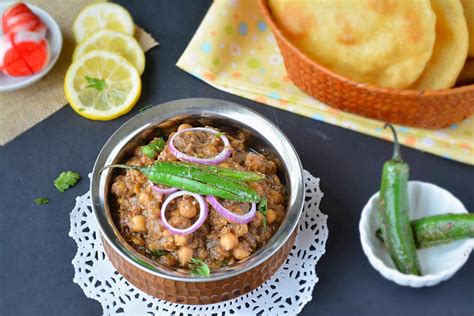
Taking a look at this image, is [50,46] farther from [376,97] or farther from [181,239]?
[376,97]

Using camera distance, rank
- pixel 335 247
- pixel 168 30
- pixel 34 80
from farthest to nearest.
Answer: pixel 168 30
pixel 34 80
pixel 335 247

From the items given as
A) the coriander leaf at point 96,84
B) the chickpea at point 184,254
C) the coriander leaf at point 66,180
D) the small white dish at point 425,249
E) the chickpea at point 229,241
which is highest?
the small white dish at point 425,249

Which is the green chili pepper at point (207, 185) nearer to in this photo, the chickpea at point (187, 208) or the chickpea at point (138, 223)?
the chickpea at point (187, 208)

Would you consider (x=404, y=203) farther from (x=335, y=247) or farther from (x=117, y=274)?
(x=117, y=274)

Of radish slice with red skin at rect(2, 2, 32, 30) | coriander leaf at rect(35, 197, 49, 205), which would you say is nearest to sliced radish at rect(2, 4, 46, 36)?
radish slice with red skin at rect(2, 2, 32, 30)

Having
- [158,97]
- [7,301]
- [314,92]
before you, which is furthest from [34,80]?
[314,92]

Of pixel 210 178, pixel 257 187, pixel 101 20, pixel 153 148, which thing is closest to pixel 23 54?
pixel 101 20

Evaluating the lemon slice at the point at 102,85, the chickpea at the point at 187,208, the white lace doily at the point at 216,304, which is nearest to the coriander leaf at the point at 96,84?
the lemon slice at the point at 102,85
